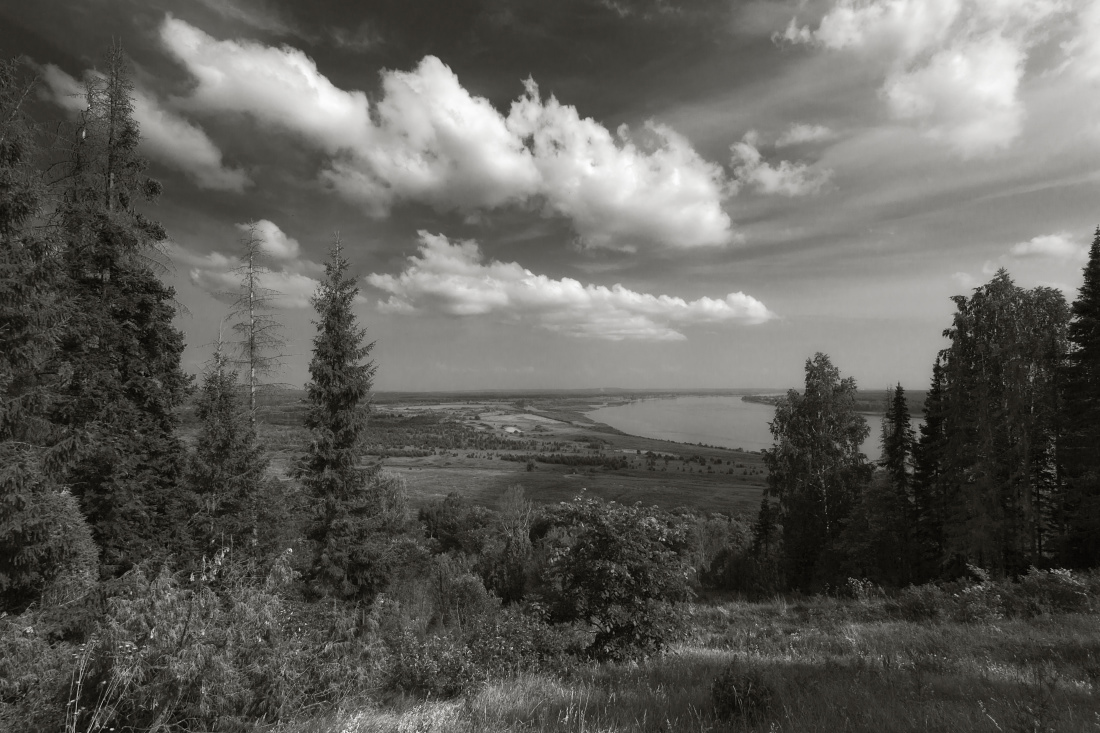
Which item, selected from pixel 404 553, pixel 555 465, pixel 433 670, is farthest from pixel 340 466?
pixel 555 465

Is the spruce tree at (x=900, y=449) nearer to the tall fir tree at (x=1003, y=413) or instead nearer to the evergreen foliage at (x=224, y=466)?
the tall fir tree at (x=1003, y=413)

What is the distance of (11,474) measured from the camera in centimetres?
840

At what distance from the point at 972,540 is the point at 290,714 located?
23747mm

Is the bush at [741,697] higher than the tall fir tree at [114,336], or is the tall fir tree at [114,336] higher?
the tall fir tree at [114,336]

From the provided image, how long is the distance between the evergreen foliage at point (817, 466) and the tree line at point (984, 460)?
70mm

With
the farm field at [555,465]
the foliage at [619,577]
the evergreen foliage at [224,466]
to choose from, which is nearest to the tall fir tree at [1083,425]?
the foliage at [619,577]

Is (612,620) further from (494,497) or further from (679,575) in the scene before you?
(494,497)

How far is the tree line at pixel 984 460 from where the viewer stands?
17516 millimetres

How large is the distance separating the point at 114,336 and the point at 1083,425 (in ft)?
101

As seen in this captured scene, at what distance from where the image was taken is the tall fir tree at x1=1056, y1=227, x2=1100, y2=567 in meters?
16.6

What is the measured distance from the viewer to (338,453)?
1658 centimetres

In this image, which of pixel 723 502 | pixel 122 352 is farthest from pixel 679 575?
pixel 723 502

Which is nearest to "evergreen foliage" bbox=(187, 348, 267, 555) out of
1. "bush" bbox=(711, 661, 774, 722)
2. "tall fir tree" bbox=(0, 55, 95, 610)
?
"tall fir tree" bbox=(0, 55, 95, 610)

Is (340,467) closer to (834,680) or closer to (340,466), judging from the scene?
(340,466)
